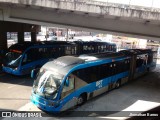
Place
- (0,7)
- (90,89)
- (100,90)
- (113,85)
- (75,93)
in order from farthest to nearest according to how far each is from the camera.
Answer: (0,7)
(113,85)
(100,90)
(90,89)
(75,93)

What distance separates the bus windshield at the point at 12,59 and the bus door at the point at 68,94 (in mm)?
7283

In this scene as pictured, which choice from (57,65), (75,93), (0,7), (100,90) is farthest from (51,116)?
(0,7)

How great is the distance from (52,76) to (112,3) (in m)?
6.01

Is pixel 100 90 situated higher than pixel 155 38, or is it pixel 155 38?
pixel 155 38

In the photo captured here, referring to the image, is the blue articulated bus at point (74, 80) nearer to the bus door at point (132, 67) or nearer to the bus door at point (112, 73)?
the bus door at point (112, 73)

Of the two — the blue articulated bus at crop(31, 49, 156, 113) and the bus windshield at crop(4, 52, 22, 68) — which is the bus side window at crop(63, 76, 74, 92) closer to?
the blue articulated bus at crop(31, 49, 156, 113)

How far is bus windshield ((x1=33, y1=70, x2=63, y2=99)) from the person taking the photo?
1078 centimetres

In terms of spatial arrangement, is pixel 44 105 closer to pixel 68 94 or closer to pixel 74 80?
pixel 68 94

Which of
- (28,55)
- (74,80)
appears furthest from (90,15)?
(74,80)

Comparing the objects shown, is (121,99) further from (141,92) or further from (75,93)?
(75,93)

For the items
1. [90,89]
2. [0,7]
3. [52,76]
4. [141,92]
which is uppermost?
[0,7]

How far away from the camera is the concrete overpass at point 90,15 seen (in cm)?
1345

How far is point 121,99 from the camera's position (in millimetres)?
14125

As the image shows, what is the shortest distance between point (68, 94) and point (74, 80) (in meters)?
0.84
